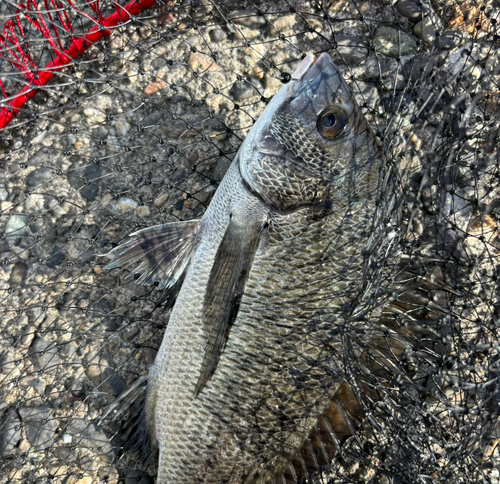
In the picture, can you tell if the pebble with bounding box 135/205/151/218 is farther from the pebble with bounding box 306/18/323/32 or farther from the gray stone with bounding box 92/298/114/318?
the pebble with bounding box 306/18/323/32

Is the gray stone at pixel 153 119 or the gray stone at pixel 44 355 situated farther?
the gray stone at pixel 153 119

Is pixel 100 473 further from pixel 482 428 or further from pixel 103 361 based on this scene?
pixel 482 428

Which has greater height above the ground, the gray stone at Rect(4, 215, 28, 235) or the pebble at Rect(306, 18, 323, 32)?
the pebble at Rect(306, 18, 323, 32)

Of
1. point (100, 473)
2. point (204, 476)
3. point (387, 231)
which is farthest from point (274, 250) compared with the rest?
point (100, 473)

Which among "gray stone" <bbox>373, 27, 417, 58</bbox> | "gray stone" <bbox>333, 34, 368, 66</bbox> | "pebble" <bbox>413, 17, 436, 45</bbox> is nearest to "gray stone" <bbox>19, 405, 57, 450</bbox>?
"gray stone" <bbox>333, 34, 368, 66</bbox>

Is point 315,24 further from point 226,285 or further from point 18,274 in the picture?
point 18,274

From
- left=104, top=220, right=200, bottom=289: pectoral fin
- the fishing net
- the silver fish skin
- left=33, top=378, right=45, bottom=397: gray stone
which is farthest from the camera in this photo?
left=33, top=378, right=45, bottom=397: gray stone

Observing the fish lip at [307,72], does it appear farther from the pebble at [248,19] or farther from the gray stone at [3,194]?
the gray stone at [3,194]

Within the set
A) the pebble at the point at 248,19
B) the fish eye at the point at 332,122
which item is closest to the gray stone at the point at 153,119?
the pebble at the point at 248,19
